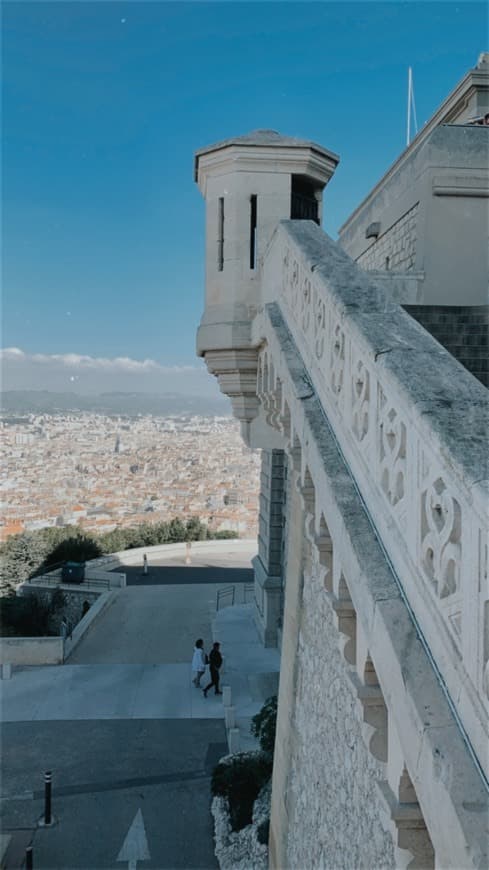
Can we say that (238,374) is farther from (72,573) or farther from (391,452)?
(72,573)

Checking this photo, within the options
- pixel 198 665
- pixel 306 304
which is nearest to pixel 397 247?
pixel 306 304

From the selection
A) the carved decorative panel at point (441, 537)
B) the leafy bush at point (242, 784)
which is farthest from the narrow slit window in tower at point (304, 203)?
the leafy bush at point (242, 784)

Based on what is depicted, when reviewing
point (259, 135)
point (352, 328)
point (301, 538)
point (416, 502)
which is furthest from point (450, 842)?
point (259, 135)

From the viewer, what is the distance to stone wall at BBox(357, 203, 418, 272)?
30.5 ft

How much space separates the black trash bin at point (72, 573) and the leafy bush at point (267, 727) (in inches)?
531

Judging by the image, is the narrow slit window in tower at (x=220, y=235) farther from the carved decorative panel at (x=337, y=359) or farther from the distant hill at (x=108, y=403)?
the distant hill at (x=108, y=403)

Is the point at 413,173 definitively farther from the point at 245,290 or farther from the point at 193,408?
the point at 193,408

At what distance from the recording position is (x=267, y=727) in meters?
8.73

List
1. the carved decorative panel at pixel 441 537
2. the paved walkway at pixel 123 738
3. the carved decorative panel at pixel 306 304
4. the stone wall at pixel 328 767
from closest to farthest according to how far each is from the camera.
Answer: the carved decorative panel at pixel 441 537 < the stone wall at pixel 328 767 < the carved decorative panel at pixel 306 304 < the paved walkway at pixel 123 738

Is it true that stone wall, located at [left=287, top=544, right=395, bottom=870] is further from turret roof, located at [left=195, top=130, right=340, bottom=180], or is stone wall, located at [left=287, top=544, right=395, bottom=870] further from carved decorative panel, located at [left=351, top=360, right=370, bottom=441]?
turret roof, located at [left=195, top=130, right=340, bottom=180]

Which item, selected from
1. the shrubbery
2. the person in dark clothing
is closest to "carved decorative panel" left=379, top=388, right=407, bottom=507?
the shrubbery

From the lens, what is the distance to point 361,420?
269 centimetres

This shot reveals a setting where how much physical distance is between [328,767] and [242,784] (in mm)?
4845

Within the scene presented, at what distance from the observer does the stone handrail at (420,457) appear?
64.6 inches
